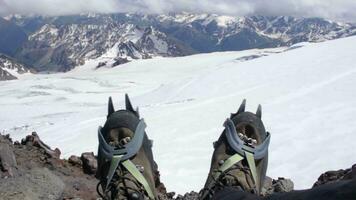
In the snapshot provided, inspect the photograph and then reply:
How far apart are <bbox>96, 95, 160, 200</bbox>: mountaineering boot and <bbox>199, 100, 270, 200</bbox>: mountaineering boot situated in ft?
1.55

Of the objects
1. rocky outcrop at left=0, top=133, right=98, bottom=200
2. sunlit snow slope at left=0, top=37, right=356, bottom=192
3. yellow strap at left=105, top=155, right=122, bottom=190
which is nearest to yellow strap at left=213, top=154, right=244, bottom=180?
yellow strap at left=105, top=155, right=122, bottom=190

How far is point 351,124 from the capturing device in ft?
28.9

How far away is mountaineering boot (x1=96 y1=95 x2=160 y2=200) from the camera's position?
134 inches

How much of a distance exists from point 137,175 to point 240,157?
2.74 feet

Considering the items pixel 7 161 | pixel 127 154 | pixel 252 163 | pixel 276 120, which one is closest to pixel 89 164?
pixel 7 161

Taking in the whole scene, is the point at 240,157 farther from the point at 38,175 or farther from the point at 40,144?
the point at 40,144

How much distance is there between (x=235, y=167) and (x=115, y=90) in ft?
154

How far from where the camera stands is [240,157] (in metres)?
3.80

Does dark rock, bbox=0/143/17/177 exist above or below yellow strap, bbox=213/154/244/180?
below

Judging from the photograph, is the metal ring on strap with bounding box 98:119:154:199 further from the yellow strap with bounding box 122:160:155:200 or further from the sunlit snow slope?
the sunlit snow slope

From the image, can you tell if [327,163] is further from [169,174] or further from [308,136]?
[169,174]

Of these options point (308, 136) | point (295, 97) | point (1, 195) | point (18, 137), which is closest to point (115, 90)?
point (18, 137)

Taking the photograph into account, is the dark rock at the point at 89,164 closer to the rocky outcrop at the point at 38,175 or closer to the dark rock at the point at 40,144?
the rocky outcrop at the point at 38,175

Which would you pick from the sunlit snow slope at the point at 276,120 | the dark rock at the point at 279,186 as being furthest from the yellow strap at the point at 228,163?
the sunlit snow slope at the point at 276,120
